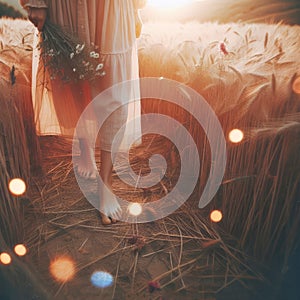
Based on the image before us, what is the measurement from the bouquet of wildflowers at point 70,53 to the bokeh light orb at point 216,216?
459 millimetres

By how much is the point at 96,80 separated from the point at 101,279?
490 millimetres

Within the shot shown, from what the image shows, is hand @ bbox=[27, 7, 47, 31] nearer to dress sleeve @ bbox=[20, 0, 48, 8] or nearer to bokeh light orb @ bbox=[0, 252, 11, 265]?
dress sleeve @ bbox=[20, 0, 48, 8]

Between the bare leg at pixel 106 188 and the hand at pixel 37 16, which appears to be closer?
the hand at pixel 37 16

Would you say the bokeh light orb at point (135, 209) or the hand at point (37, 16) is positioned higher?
the hand at point (37, 16)

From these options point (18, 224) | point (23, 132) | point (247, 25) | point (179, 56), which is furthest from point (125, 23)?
point (18, 224)

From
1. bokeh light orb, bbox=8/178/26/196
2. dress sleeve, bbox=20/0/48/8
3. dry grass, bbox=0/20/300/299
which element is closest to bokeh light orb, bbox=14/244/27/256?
dry grass, bbox=0/20/300/299

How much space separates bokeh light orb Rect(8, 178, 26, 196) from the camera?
813 mm

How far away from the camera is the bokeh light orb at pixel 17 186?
2.67ft

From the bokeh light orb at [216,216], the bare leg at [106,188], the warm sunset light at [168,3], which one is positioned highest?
the warm sunset light at [168,3]

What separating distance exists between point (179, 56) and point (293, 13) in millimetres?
281

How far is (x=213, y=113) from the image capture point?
80 cm

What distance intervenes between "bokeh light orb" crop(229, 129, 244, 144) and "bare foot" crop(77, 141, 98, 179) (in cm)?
39

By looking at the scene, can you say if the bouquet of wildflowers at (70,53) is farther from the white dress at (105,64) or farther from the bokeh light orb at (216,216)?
the bokeh light orb at (216,216)

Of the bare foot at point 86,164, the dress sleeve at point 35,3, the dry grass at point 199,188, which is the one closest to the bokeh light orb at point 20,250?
the dry grass at point 199,188
